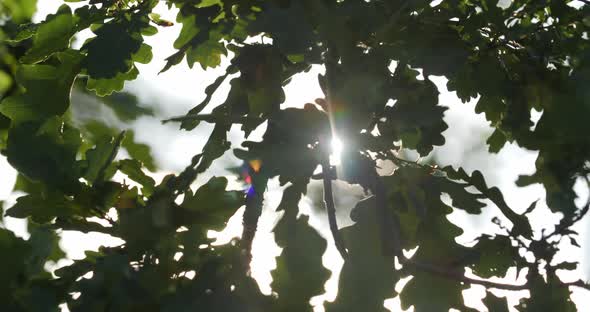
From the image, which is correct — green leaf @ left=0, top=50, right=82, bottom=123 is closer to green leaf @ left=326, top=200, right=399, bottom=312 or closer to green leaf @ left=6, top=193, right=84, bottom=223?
green leaf @ left=6, top=193, right=84, bottom=223

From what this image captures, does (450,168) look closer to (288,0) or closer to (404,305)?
(404,305)

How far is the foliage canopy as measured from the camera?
1229mm

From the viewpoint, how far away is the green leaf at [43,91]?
1.77 m

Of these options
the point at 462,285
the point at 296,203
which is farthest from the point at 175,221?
the point at 462,285

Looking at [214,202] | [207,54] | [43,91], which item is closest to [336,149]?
[214,202]

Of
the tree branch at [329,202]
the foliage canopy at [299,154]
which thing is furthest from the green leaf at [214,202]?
the tree branch at [329,202]

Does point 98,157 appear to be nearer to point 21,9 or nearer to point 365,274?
point 365,274

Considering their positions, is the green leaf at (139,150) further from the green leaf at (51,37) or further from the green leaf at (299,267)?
the green leaf at (299,267)

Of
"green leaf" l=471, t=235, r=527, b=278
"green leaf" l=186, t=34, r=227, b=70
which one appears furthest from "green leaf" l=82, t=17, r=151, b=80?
"green leaf" l=471, t=235, r=527, b=278

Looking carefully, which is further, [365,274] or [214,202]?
[214,202]

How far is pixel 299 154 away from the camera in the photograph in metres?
1.45

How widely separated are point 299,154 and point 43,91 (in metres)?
0.87

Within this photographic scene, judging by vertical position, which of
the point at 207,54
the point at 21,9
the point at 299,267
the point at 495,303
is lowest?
the point at 299,267

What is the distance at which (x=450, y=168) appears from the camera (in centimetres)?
191
